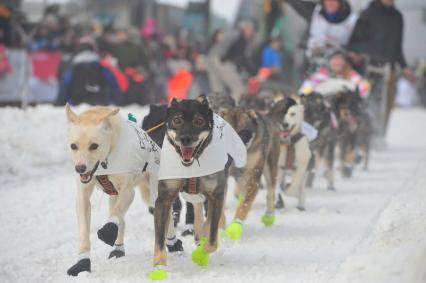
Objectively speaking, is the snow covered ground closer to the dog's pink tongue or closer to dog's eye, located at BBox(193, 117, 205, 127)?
the dog's pink tongue

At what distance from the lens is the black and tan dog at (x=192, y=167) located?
4379 mm

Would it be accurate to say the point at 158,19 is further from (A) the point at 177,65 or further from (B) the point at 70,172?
(B) the point at 70,172

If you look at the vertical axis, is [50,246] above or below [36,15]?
below

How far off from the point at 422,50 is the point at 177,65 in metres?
16.7

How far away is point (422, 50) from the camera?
31.9 m

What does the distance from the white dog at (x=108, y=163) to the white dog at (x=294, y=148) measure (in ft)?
7.12

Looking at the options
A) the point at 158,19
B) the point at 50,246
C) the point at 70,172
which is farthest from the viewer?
the point at 158,19

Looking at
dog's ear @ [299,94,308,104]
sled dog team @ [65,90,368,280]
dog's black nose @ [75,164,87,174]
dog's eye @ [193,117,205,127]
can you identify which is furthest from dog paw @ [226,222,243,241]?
dog's ear @ [299,94,308,104]

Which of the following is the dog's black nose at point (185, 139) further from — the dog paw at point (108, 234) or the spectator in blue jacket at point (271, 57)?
the spectator in blue jacket at point (271, 57)

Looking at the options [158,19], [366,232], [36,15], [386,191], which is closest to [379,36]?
[386,191]

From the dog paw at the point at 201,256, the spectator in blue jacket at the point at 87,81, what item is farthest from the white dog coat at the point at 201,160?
the spectator in blue jacket at the point at 87,81

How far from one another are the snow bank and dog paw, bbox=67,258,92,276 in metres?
3.63

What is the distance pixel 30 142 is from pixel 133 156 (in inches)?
184

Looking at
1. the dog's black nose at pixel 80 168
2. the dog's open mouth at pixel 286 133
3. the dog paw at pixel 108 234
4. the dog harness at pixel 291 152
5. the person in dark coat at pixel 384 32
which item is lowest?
the dog paw at pixel 108 234
